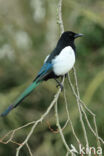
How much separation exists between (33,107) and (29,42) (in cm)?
112

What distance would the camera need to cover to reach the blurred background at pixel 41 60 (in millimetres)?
5582

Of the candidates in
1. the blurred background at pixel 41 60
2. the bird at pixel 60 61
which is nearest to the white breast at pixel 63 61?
the bird at pixel 60 61

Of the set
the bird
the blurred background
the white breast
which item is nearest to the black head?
the bird

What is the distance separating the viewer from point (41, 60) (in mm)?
6500

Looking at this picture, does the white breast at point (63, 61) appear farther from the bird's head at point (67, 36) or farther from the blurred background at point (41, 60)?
the blurred background at point (41, 60)

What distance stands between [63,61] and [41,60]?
8.68 feet

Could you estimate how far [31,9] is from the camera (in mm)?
6895

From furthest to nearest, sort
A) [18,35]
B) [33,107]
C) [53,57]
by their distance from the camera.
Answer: [18,35], [33,107], [53,57]

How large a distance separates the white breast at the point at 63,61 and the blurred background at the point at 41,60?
1576 millimetres

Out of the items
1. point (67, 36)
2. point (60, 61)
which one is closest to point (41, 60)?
point (67, 36)

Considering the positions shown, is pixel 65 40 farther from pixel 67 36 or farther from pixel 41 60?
pixel 41 60

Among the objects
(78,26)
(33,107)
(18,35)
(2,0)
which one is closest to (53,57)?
(78,26)

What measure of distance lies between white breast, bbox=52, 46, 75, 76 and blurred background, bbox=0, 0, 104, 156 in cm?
158

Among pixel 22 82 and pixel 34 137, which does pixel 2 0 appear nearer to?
pixel 22 82
